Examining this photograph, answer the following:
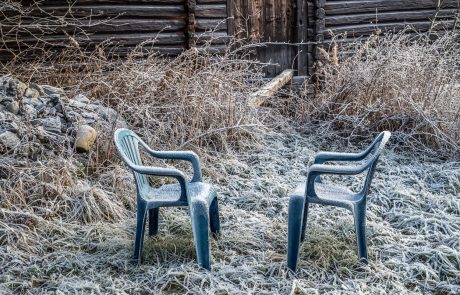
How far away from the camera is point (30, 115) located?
5.55 m

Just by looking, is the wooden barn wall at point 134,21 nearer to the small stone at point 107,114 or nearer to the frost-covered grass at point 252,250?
the small stone at point 107,114

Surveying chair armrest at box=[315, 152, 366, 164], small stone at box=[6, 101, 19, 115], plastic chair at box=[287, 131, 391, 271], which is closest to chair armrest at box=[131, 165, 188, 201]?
plastic chair at box=[287, 131, 391, 271]

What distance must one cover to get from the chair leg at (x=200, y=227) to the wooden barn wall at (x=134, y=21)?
580 cm

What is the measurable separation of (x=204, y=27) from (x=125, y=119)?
391cm

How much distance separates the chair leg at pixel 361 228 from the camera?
151 inches

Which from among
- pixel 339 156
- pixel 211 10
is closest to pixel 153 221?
pixel 339 156

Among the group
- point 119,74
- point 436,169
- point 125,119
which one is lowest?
point 436,169

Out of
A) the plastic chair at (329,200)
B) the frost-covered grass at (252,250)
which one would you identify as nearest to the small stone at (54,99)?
the frost-covered grass at (252,250)

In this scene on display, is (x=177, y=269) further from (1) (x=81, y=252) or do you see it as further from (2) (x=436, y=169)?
(2) (x=436, y=169)

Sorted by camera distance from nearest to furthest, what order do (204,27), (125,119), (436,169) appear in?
(436,169) < (125,119) < (204,27)

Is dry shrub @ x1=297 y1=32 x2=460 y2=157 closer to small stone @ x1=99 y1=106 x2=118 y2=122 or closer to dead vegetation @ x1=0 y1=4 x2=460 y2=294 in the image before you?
dead vegetation @ x1=0 y1=4 x2=460 y2=294

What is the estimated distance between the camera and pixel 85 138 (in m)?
5.57

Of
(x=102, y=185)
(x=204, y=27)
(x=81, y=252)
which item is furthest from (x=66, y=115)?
(x=204, y=27)

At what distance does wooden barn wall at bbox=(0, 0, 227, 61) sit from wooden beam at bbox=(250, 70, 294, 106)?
115cm
